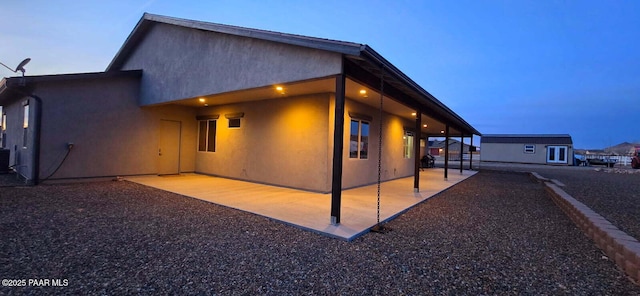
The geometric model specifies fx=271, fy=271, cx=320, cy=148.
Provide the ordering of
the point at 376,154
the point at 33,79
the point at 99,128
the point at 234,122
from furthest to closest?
1. the point at 234,122
2. the point at 376,154
3. the point at 99,128
4. the point at 33,79

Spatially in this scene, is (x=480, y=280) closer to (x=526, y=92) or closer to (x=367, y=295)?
(x=367, y=295)

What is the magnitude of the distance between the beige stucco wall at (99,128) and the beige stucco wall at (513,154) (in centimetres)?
3404

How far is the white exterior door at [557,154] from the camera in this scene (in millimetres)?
28141

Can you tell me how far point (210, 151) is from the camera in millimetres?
10625

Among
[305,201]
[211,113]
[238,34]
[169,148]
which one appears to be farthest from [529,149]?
[169,148]

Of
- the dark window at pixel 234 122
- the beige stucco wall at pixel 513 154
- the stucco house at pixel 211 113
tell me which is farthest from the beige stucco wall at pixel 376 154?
the beige stucco wall at pixel 513 154

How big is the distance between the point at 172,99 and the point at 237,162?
2864 millimetres

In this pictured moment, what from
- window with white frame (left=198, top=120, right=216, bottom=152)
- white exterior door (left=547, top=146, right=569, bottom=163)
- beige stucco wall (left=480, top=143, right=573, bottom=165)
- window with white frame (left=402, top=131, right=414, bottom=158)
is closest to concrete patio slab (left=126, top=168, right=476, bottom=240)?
window with white frame (left=198, top=120, right=216, bottom=152)

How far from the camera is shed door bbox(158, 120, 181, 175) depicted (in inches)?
408

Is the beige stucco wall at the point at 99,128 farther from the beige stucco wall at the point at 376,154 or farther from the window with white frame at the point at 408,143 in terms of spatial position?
the window with white frame at the point at 408,143

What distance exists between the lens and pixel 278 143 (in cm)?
830

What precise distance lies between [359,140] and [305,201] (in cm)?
322

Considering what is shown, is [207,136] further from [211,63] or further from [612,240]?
[612,240]

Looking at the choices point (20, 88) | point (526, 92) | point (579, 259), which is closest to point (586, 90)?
point (526, 92)
